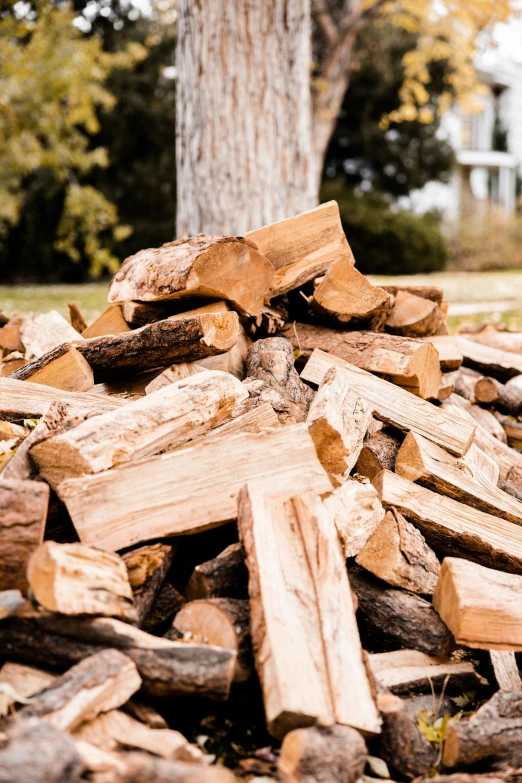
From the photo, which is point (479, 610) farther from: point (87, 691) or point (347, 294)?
point (347, 294)

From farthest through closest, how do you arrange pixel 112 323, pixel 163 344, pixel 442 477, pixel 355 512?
1. pixel 112 323
2. pixel 163 344
3. pixel 442 477
4. pixel 355 512

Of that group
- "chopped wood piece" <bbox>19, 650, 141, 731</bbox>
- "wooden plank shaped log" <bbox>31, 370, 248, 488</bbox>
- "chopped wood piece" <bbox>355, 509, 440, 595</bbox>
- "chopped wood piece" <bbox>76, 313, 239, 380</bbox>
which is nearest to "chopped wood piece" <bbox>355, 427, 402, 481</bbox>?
"chopped wood piece" <bbox>355, 509, 440, 595</bbox>

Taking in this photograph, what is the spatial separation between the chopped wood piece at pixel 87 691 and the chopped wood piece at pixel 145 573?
21 centimetres

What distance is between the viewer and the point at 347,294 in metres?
2.71

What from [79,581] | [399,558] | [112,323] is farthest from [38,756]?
[112,323]

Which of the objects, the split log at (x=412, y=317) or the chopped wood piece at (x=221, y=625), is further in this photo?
the split log at (x=412, y=317)

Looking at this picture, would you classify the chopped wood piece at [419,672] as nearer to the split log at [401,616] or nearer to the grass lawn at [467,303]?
the split log at [401,616]

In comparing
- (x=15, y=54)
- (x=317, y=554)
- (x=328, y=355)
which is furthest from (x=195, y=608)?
(x=15, y=54)

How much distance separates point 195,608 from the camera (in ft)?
5.33

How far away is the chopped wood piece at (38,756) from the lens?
3.57ft

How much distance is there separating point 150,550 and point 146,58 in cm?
1698

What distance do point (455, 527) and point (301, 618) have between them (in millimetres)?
710

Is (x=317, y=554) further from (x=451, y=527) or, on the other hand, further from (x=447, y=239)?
(x=447, y=239)

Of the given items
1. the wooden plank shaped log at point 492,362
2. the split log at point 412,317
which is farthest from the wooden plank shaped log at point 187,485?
the wooden plank shaped log at point 492,362
